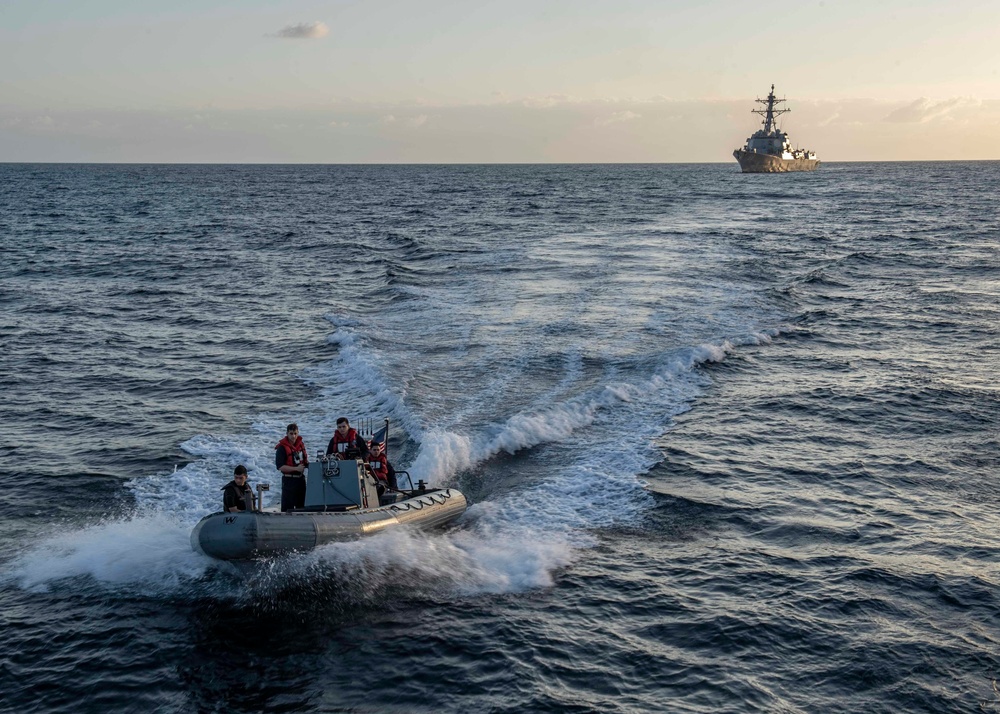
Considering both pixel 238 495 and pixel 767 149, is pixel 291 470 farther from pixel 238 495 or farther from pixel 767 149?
pixel 767 149

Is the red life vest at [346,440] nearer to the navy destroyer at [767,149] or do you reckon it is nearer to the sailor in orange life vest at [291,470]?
the sailor in orange life vest at [291,470]

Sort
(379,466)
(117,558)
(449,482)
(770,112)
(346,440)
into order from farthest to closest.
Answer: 1. (770,112)
2. (449,482)
3. (379,466)
4. (346,440)
5. (117,558)

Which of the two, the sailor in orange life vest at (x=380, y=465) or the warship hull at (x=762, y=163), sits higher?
the warship hull at (x=762, y=163)

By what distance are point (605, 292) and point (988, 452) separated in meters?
18.0

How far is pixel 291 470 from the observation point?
47.3ft

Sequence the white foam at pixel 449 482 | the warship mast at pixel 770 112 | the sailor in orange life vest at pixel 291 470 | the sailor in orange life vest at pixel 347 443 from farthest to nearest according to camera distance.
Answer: the warship mast at pixel 770 112 < the sailor in orange life vest at pixel 347 443 < the sailor in orange life vest at pixel 291 470 < the white foam at pixel 449 482

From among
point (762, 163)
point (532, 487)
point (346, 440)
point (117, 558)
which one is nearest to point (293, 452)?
point (346, 440)

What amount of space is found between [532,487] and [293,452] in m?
4.98

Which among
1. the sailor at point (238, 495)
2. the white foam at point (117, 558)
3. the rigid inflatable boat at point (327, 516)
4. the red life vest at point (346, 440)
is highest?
the red life vest at point (346, 440)

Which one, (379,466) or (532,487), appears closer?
(379,466)

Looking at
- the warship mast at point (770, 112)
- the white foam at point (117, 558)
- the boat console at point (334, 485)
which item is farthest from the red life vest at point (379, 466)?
the warship mast at point (770, 112)

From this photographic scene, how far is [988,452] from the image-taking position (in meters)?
18.6

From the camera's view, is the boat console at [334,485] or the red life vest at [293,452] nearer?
the boat console at [334,485]

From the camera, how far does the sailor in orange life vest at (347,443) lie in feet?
50.6
